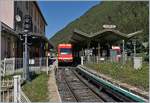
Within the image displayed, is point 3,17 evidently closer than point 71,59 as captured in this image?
Yes

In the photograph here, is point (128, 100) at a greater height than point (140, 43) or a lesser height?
lesser

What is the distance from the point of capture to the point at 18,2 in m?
41.3

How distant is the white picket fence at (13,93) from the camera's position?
35.9 ft

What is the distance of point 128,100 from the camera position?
13664 millimetres

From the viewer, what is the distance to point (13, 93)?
1205cm

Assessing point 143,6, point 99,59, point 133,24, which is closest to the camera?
point 99,59

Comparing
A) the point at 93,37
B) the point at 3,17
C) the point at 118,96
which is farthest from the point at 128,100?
the point at 93,37

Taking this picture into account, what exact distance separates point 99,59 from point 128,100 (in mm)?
27265

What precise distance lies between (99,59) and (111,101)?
980 inches

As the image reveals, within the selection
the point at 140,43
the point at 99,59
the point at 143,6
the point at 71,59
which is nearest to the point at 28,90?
the point at 99,59

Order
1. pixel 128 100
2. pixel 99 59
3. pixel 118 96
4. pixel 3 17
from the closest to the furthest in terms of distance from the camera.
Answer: pixel 128 100 < pixel 118 96 < pixel 3 17 < pixel 99 59

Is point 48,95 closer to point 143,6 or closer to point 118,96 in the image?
point 118,96

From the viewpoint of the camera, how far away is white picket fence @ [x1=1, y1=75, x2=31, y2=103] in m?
10.9

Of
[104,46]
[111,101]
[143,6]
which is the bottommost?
[111,101]
